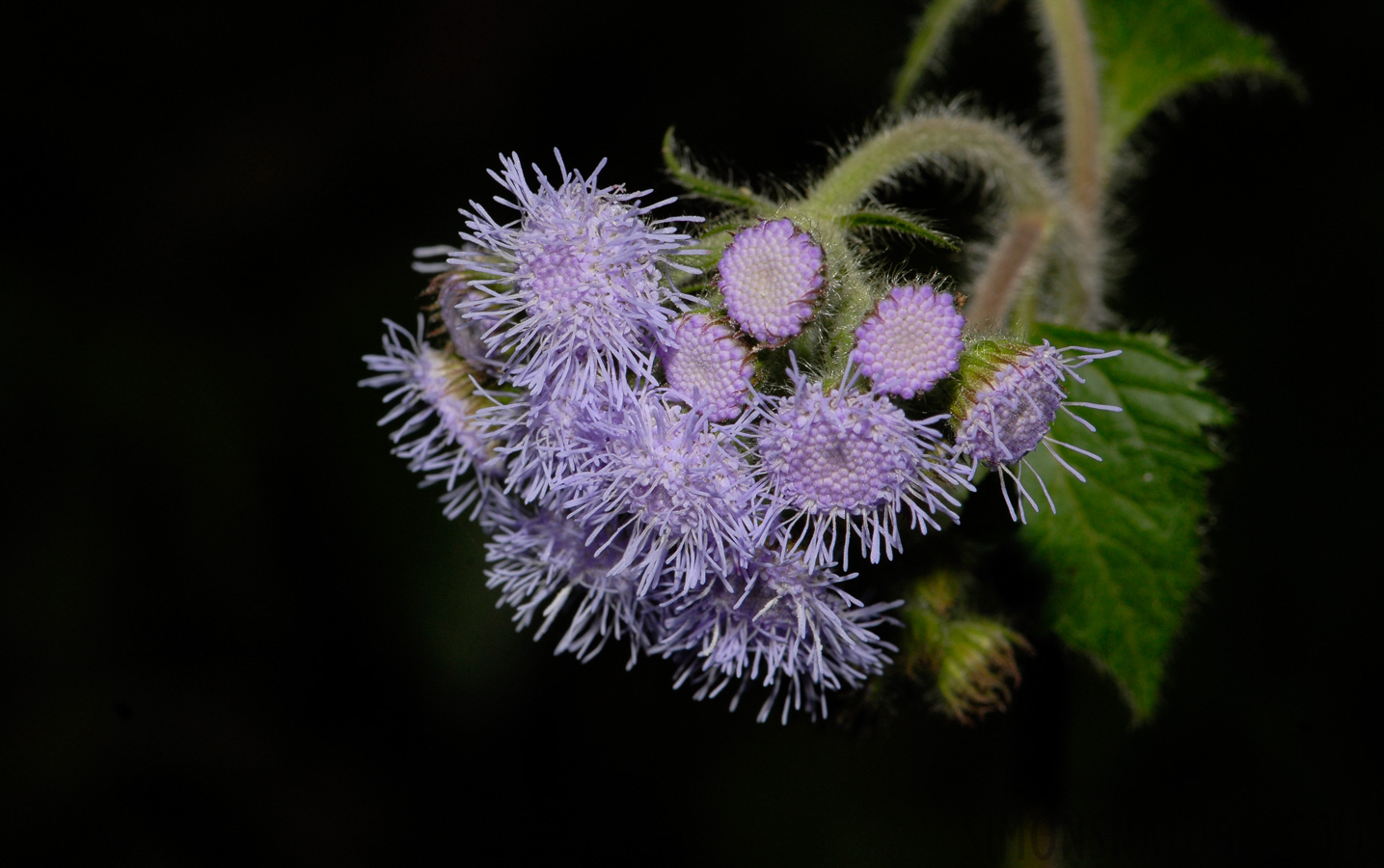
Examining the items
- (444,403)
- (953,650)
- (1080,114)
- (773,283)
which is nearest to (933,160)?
(1080,114)

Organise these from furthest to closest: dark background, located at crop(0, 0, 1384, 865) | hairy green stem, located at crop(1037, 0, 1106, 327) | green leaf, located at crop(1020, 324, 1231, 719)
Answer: dark background, located at crop(0, 0, 1384, 865) → hairy green stem, located at crop(1037, 0, 1106, 327) → green leaf, located at crop(1020, 324, 1231, 719)

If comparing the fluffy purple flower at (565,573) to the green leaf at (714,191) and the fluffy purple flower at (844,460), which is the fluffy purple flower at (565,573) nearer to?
the fluffy purple flower at (844,460)

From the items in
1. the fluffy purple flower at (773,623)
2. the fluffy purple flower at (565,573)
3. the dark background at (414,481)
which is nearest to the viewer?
the fluffy purple flower at (773,623)

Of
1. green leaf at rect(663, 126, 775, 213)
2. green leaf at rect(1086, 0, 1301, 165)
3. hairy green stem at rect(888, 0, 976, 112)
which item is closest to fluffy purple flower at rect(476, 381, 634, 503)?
green leaf at rect(663, 126, 775, 213)

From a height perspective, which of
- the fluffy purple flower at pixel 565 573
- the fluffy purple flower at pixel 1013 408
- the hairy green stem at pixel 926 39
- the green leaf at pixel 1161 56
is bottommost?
the fluffy purple flower at pixel 565 573

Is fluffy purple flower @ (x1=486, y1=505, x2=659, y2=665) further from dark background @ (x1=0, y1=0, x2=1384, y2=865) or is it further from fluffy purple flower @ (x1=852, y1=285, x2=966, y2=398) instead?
dark background @ (x1=0, y1=0, x2=1384, y2=865)

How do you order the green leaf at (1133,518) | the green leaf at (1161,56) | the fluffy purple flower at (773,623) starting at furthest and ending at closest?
the green leaf at (1161,56), the green leaf at (1133,518), the fluffy purple flower at (773,623)

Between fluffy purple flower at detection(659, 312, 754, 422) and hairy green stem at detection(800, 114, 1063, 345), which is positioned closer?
fluffy purple flower at detection(659, 312, 754, 422)

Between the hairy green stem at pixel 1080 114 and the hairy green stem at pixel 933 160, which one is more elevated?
the hairy green stem at pixel 1080 114

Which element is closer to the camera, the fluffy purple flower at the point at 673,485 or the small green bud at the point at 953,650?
the fluffy purple flower at the point at 673,485

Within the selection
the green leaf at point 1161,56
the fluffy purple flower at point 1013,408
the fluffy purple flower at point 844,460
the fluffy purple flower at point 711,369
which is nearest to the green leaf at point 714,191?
the fluffy purple flower at point 711,369
